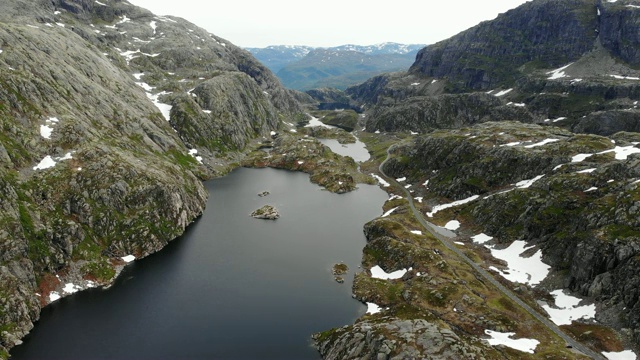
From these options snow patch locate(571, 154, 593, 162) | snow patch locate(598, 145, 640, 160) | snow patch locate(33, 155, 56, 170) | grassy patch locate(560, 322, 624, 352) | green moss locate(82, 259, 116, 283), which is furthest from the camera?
snow patch locate(571, 154, 593, 162)

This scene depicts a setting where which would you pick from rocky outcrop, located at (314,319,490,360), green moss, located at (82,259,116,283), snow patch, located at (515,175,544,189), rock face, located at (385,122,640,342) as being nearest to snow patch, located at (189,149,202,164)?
green moss, located at (82,259,116,283)

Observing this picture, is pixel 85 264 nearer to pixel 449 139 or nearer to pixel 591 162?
pixel 591 162

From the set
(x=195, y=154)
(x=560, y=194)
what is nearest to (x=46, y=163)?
(x=195, y=154)

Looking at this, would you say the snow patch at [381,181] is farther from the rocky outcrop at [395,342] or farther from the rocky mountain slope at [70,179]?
the rocky outcrop at [395,342]

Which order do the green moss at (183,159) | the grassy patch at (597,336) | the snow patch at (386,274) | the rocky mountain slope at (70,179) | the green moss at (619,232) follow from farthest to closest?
the green moss at (183,159) → the snow patch at (386,274) → the rocky mountain slope at (70,179) → the green moss at (619,232) → the grassy patch at (597,336)

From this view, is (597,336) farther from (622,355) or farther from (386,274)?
(386,274)

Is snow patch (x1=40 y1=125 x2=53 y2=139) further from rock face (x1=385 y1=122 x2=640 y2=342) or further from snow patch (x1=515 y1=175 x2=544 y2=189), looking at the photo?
snow patch (x1=515 y1=175 x2=544 y2=189)

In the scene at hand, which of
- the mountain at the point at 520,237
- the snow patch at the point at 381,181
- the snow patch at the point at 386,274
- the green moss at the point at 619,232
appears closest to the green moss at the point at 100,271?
the mountain at the point at 520,237
